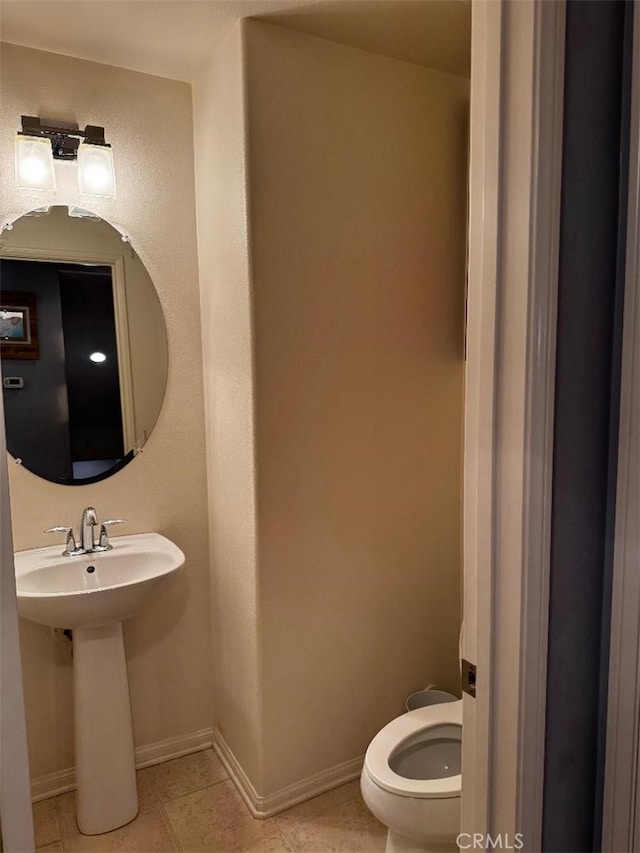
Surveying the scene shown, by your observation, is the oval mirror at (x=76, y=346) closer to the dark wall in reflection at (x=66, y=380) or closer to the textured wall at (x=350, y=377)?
the dark wall in reflection at (x=66, y=380)

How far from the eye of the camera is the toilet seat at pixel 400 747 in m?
1.55

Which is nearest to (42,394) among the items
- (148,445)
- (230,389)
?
(148,445)

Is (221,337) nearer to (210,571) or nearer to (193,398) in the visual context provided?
(193,398)

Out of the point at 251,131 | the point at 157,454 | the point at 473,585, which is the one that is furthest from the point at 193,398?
the point at 473,585

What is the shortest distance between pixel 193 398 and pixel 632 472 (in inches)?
64.5

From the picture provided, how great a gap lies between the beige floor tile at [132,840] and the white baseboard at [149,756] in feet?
0.74

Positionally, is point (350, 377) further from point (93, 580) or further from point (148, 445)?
point (93, 580)

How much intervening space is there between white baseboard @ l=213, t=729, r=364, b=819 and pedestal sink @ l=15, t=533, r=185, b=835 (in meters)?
0.35

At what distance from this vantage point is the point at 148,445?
2227 millimetres

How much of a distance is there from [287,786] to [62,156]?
2213mm

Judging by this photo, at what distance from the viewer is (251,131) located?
1.82m

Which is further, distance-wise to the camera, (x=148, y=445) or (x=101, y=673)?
(x=148, y=445)

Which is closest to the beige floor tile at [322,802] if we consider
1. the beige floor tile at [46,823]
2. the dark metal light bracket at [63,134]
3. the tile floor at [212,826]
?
the tile floor at [212,826]

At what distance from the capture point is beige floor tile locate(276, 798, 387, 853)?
189cm
